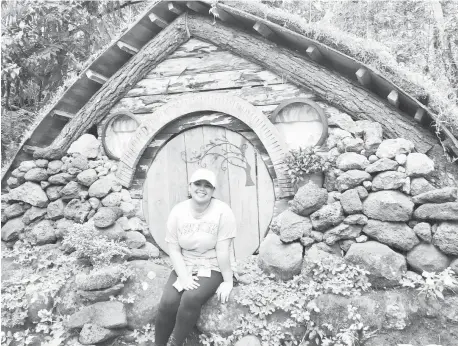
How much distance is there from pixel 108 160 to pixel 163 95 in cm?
106

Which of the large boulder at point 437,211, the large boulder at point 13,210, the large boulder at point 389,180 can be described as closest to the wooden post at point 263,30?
the large boulder at point 389,180

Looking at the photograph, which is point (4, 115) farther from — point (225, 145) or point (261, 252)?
point (261, 252)

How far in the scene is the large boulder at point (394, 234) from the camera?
3.67 meters

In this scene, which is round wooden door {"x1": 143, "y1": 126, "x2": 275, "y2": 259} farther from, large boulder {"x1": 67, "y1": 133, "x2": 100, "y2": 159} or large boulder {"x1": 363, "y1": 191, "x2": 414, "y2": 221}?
large boulder {"x1": 363, "y1": 191, "x2": 414, "y2": 221}

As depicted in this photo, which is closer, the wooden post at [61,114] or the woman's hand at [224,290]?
the woman's hand at [224,290]

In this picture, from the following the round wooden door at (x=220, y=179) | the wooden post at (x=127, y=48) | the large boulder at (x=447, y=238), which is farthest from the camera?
the wooden post at (x=127, y=48)

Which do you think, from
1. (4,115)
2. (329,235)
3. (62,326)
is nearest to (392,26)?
(329,235)

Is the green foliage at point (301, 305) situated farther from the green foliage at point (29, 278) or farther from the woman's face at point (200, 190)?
the green foliage at point (29, 278)

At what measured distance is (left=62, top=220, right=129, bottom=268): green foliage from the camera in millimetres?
4367

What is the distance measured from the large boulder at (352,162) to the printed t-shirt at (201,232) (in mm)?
1233

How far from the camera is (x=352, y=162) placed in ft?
13.1

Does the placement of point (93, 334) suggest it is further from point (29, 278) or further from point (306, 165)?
point (306, 165)

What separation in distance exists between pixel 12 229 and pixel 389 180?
4.26 meters

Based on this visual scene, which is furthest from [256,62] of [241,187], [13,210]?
[13,210]
